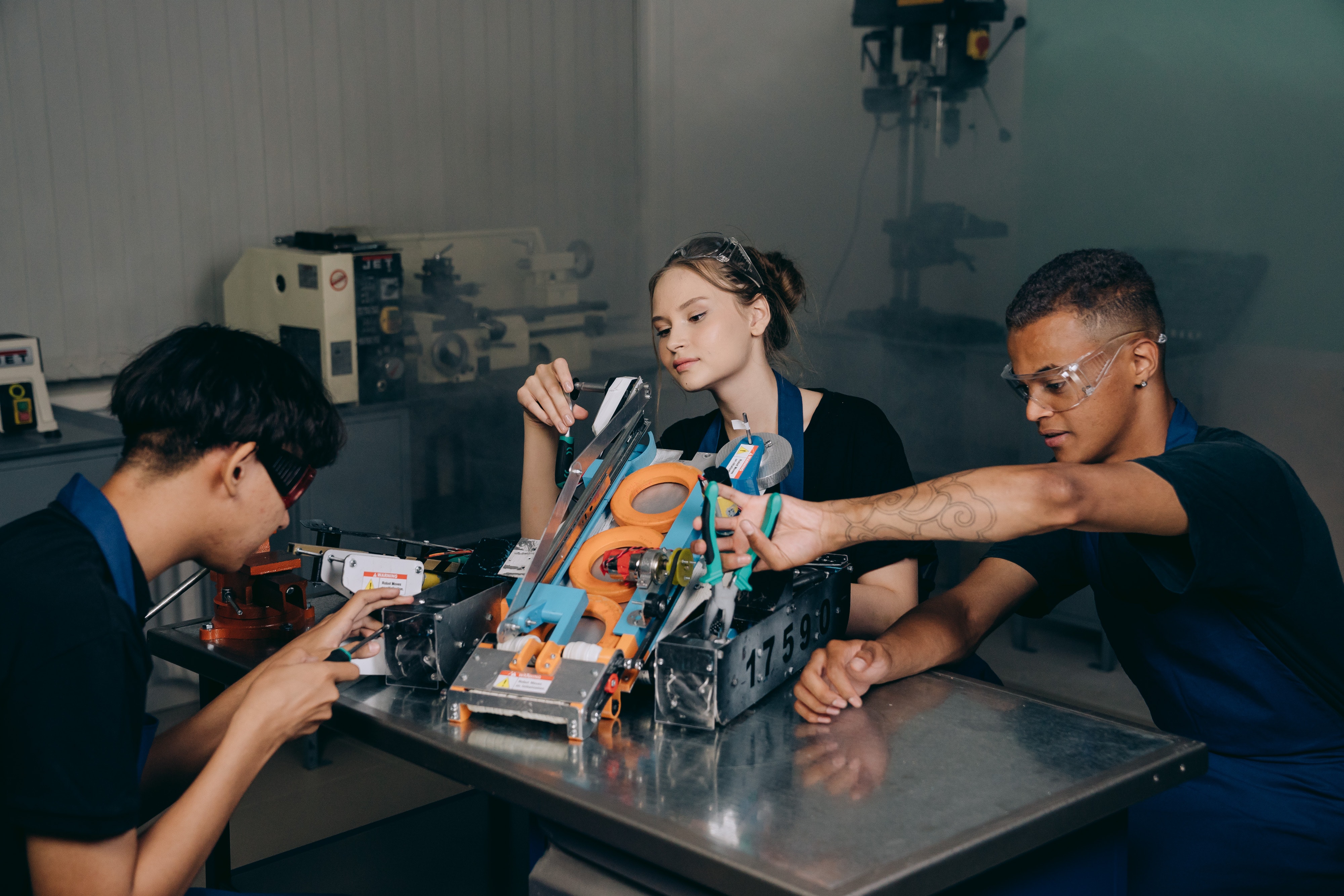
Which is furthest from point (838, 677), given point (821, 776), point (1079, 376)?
point (1079, 376)

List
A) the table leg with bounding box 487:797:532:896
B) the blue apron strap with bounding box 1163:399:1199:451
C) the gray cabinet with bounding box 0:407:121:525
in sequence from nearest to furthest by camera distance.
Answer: the blue apron strap with bounding box 1163:399:1199:451 → the table leg with bounding box 487:797:532:896 → the gray cabinet with bounding box 0:407:121:525

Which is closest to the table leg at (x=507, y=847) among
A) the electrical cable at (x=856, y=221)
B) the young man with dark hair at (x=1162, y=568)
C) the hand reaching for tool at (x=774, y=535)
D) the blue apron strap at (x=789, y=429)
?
the blue apron strap at (x=789, y=429)

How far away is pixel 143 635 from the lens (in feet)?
3.87

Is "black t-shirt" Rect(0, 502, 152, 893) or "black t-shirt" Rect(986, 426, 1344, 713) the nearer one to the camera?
"black t-shirt" Rect(0, 502, 152, 893)

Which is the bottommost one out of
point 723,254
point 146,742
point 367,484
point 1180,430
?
point 367,484

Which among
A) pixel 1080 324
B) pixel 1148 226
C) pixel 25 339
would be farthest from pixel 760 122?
pixel 1080 324

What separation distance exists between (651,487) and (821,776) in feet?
1.55

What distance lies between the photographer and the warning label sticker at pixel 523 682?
4.10 feet

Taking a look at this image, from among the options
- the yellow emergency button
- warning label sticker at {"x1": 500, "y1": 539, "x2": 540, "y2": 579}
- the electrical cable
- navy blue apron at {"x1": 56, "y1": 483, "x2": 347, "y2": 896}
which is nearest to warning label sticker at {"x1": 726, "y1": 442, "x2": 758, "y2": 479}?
warning label sticker at {"x1": 500, "y1": 539, "x2": 540, "y2": 579}

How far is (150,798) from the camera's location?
4.51ft

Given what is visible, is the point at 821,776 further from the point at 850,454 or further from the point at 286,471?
the point at 850,454

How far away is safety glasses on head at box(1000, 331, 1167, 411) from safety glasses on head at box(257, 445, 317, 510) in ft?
2.86

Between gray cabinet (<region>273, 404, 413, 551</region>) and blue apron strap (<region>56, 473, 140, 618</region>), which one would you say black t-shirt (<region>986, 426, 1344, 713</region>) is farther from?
gray cabinet (<region>273, 404, 413, 551</region>)

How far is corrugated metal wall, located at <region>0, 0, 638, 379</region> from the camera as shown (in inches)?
128
